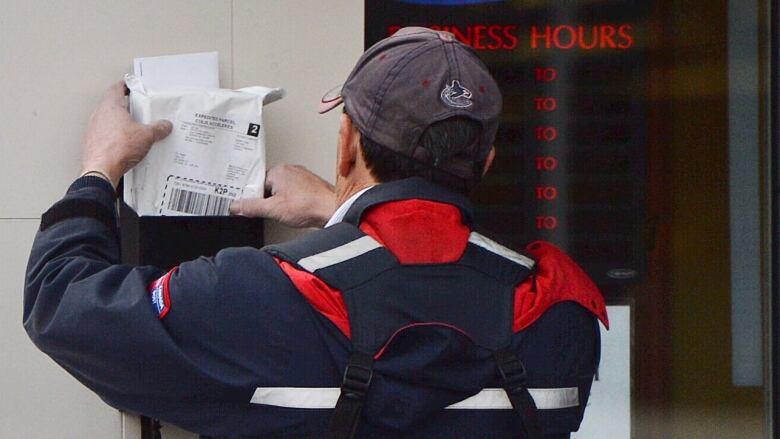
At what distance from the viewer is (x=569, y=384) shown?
162 centimetres

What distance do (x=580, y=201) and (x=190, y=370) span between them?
43.7 inches

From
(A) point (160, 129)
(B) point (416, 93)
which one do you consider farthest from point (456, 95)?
(A) point (160, 129)

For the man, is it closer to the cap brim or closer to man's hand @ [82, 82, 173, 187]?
the cap brim

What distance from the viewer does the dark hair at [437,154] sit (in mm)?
1510

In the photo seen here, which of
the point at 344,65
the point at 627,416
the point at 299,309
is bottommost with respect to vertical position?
the point at 627,416

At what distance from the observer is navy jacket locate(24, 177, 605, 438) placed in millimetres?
1450

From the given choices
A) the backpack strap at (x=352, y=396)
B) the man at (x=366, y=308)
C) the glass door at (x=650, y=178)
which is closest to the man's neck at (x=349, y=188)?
the man at (x=366, y=308)

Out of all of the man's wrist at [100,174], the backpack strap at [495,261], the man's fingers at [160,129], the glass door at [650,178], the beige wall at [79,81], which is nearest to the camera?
the backpack strap at [495,261]

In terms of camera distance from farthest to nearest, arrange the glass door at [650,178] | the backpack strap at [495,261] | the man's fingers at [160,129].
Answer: the glass door at [650,178]
the man's fingers at [160,129]
the backpack strap at [495,261]

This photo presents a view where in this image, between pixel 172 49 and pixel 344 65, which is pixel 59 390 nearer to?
pixel 172 49

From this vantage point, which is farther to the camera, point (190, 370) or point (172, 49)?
point (172, 49)

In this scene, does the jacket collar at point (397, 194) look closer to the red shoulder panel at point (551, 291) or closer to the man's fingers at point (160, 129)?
the red shoulder panel at point (551, 291)

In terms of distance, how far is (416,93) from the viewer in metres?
1.50

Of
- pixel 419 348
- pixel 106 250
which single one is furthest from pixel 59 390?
pixel 419 348
